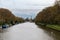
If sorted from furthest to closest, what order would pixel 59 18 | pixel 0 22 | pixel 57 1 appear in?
1. pixel 0 22
2. pixel 57 1
3. pixel 59 18

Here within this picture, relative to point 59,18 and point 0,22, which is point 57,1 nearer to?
point 59,18

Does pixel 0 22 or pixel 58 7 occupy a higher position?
pixel 58 7

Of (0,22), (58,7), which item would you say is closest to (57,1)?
(58,7)

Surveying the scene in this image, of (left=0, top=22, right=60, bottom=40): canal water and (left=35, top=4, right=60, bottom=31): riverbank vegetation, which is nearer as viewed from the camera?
(left=0, top=22, right=60, bottom=40): canal water

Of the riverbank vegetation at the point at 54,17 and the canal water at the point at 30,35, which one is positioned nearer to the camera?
the canal water at the point at 30,35

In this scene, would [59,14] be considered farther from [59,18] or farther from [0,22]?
[0,22]

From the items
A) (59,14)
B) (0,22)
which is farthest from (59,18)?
(0,22)

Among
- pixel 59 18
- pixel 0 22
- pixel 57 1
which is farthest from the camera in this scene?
pixel 0 22

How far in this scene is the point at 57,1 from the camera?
6838 cm

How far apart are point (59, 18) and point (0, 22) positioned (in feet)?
79.0

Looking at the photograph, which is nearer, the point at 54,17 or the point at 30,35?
the point at 30,35

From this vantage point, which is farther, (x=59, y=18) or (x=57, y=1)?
(x=57, y=1)

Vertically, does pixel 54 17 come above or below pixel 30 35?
below

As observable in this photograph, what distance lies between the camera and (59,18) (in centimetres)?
6350
